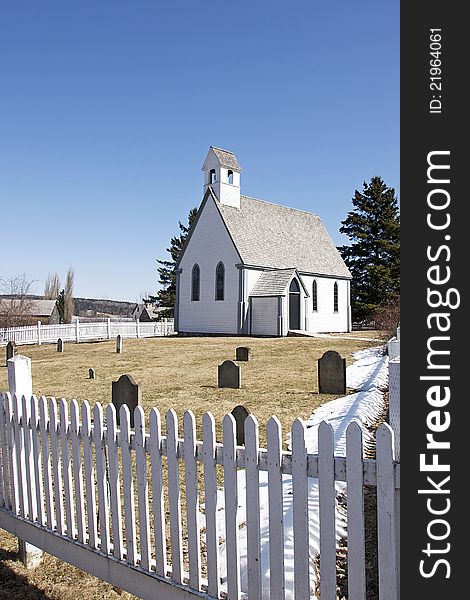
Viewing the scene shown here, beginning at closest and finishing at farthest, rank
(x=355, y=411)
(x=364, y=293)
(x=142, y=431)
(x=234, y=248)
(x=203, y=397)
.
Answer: (x=142, y=431) < (x=355, y=411) < (x=203, y=397) < (x=234, y=248) < (x=364, y=293)

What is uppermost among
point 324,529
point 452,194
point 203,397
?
point 452,194

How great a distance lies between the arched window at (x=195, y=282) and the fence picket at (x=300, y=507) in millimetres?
30172

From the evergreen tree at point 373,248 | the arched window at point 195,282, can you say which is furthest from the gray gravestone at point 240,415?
the evergreen tree at point 373,248

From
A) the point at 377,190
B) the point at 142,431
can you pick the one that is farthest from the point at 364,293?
the point at 142,431

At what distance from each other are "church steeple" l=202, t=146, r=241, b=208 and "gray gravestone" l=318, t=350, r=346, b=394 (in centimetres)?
2275

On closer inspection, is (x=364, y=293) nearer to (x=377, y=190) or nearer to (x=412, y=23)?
(x=377, y=190)

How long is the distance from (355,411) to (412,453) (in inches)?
256

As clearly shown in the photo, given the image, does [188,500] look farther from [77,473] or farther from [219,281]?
[219,281]

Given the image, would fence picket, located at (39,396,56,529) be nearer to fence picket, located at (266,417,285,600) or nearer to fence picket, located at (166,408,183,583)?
fence picket, located at (166,408,183,583)

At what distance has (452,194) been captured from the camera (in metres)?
2.47

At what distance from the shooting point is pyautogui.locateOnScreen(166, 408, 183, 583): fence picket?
338 cm

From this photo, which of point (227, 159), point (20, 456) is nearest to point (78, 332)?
point (227, 159)

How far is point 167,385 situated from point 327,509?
1029 centimetres

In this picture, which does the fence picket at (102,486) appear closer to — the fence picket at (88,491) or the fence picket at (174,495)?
the fence picket at (88,491)
